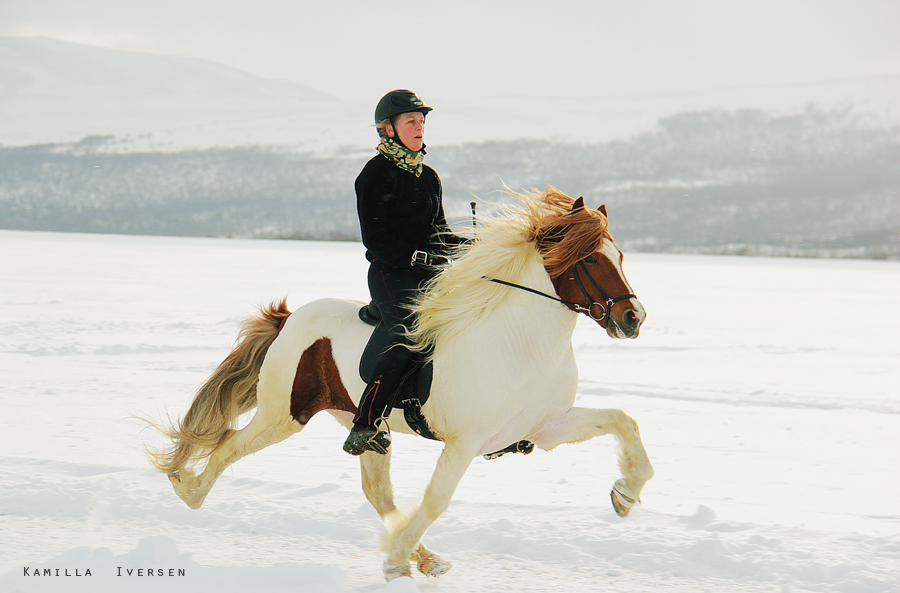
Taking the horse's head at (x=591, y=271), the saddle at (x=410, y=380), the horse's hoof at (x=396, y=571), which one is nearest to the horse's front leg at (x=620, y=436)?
the horse's head at (x=591, y=271)

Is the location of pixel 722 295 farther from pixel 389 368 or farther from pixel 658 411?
pixel 389 368

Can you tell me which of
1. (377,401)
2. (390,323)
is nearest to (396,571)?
(377,401)

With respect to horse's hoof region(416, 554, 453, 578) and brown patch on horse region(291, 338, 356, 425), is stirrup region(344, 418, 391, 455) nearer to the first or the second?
brown patch on horse region(291, 338, 356, 425)

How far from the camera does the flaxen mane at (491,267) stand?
3.13 metres

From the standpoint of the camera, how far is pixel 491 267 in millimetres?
3184

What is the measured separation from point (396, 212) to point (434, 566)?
1685mm

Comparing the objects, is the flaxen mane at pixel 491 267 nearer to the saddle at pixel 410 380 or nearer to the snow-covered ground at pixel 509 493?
the saddle at pixel 410 380

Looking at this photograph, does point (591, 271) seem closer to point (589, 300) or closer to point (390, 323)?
point (589, 300)

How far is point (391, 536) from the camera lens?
317cm

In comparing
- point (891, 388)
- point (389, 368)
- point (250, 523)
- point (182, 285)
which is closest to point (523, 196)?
point (389, 368)

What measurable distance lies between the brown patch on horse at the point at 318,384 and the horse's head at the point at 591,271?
1259 mm

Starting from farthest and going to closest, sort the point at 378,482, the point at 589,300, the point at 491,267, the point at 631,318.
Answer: the point at 378,482, the point at 491,267, the point at 589,300, the point at 631,318

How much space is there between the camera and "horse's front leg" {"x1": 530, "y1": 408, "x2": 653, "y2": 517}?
3.09 m

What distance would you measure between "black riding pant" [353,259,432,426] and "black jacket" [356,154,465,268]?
0.09 m
